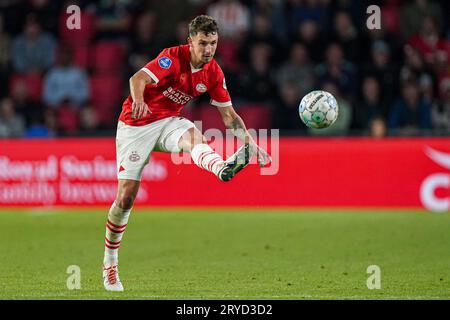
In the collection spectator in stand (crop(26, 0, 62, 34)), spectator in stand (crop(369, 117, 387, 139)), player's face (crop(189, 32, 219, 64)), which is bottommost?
spectator in stand (crop(369, 117, 387, 139))

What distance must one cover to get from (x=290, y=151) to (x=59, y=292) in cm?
811

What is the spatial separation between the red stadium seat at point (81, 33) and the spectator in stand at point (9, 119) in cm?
182

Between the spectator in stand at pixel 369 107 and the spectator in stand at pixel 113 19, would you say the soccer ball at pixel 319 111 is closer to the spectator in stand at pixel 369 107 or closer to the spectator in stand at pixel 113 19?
the spectator in stand at pixel 369 107

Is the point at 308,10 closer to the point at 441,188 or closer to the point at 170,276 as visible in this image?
the point at 441,188

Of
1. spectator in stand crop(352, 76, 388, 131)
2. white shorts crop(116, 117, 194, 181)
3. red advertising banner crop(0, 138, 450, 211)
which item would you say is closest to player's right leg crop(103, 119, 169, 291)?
white shorts crop(116, 117, 194, 181)

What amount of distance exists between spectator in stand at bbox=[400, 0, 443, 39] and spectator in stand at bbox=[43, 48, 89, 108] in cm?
616

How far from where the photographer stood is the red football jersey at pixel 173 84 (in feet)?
28.8

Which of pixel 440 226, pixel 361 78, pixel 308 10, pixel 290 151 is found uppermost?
pixel 308 10

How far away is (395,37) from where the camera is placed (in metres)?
17.9

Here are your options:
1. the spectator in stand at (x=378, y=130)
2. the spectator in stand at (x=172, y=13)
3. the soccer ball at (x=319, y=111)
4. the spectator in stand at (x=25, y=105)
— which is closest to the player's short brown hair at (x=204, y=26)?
the soccer ball at (x=319, y=111)

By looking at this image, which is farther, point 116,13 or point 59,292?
point 116,13

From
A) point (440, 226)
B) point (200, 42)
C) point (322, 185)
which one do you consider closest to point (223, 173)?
point (200, 42)

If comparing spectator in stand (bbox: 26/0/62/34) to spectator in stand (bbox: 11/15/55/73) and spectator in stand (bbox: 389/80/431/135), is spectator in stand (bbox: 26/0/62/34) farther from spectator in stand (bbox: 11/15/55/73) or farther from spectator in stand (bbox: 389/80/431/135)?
spectator in stand (bbox: 389/80/431/135)

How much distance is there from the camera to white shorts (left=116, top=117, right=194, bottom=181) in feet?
28.3
